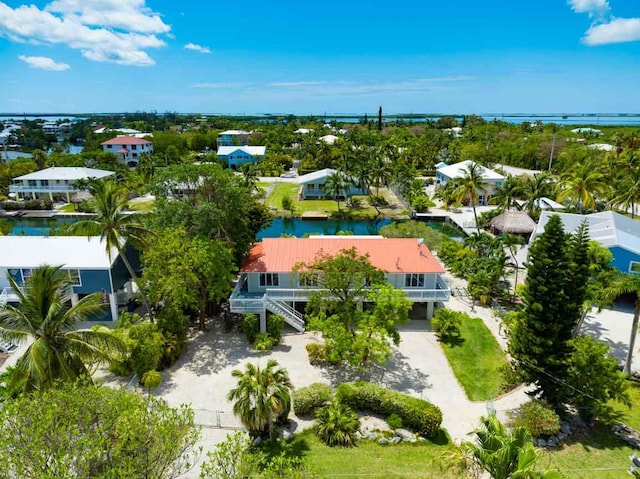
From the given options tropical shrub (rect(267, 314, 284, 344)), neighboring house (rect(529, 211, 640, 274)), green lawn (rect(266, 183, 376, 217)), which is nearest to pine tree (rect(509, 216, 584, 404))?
neighboring house (rect(529, 211, 640, 274))

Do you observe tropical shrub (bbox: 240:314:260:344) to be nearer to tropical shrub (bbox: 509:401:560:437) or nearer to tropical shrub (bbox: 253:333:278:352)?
tropical shrub (bbox: 253:333:278:352)

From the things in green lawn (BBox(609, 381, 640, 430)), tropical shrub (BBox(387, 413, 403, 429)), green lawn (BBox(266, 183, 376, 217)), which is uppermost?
green lawn (BBox(266, 183, 376, 217))

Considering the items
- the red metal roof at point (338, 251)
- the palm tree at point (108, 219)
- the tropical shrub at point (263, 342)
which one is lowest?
the tropical shrub at point (263, 342)

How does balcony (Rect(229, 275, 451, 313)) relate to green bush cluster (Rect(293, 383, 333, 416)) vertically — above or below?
above

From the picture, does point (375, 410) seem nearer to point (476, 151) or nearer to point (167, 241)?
point (167, 241)

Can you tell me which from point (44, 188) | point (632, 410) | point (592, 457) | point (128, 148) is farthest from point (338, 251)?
point (128, 148)

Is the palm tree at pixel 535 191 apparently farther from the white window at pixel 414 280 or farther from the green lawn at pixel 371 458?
the green lawn at pixel 371 458

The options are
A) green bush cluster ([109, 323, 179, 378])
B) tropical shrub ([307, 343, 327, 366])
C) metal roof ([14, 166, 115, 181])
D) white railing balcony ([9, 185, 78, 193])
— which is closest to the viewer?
green bush cluster ([109, 323, 179, 378])

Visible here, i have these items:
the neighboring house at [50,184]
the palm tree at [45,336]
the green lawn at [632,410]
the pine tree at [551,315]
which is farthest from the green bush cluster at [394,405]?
the neighboring house at [50,184]
